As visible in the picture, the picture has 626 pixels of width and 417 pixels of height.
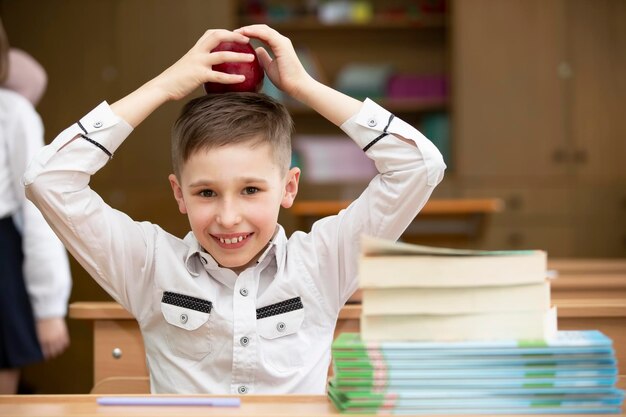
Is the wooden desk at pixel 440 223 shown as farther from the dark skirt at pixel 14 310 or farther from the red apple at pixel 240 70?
the red apple at pixel 240 70

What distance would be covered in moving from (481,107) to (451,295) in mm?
4185

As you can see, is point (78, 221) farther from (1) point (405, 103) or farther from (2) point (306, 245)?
(1) point (405, 103)

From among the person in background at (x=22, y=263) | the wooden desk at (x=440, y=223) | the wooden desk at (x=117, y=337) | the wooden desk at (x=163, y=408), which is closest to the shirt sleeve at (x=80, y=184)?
the wooden desk at (x=117, y=337)

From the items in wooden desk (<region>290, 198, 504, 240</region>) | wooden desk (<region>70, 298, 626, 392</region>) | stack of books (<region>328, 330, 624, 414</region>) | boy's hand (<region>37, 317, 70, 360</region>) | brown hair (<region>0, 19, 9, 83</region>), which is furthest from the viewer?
wooden desk (<region>290, 198, 504, 240</region>)

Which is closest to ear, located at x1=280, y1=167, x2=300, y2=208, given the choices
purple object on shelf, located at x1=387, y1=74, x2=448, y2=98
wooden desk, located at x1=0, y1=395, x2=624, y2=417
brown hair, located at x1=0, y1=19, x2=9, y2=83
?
wooden desk, located at x1=0, y1=395, x2=624, y2=417

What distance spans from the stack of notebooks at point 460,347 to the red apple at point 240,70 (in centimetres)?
57

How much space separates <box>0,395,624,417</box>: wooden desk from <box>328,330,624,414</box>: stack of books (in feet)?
0.18

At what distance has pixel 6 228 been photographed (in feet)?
8.57

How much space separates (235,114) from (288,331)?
376 mm

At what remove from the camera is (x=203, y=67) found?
1420 mm

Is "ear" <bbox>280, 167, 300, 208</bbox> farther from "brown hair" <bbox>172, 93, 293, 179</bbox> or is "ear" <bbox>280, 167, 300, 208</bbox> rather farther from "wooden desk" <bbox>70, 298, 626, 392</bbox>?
"wooden desk" <bbox>70, 298, 626, 392</bbox>

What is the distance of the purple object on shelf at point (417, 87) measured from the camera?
520 centimetres

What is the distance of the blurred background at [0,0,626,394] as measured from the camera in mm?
4992

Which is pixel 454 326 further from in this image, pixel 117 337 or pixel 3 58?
pixel 3 58
